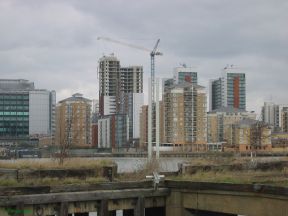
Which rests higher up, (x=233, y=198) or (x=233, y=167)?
(x=233, y=167)

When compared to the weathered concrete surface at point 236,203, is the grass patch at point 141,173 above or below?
above

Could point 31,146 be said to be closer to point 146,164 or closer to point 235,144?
point 235,144

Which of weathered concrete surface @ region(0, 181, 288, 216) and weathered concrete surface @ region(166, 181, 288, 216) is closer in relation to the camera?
weathered concrete surface @ region(166, 181, 288, 216)

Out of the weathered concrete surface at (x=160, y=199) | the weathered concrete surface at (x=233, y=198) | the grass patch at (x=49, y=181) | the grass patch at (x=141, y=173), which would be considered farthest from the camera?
the grass patch at (x=141, y=173)

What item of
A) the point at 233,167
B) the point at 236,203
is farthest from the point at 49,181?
the point at 233,167

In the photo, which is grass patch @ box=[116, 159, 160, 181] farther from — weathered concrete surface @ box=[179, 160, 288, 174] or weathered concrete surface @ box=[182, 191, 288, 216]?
weathered concrete surface @ box=[182, 191, 288, 216]

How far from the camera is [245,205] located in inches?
782

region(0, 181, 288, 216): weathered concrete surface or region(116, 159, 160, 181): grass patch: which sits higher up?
region(116, 159, 160, 181): grass patch

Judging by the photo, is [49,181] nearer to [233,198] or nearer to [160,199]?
[160,199]

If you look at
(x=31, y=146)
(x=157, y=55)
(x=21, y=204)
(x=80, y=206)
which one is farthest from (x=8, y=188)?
(x=31, y=146)

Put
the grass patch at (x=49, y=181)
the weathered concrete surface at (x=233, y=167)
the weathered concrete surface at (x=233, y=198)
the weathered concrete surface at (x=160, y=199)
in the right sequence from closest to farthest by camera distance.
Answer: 1. the weathered concrete surface at (x=233, y=198)
2. the weathered concrete surface at (x=160, y=199)
3. the grass patch at (x=49, y=181)
4. the weathered concrete surface at (x=233, y=167)

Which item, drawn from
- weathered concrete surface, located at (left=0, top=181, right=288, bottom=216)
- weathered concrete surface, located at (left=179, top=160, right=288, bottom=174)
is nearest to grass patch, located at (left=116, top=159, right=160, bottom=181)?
weathered concrete surface, located at (left=179, top=160, right=288, bottom=174)

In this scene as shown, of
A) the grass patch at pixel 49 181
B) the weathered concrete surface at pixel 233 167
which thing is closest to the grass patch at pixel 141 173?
the weathered concrete surface at pixel 233 167

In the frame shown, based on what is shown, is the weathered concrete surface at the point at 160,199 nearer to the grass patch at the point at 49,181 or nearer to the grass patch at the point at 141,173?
the grass patch at the point at 49,181
